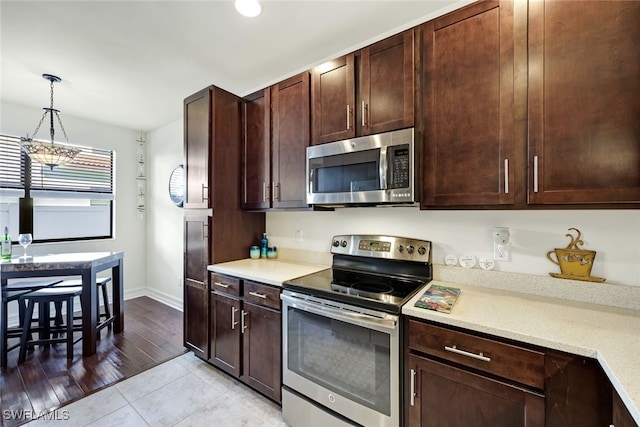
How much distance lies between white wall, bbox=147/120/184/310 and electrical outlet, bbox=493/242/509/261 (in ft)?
12.0

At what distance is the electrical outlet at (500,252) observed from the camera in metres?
1.64

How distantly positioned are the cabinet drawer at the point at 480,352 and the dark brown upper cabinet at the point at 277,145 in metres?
1.20

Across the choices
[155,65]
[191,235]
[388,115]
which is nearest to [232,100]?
[155,65]

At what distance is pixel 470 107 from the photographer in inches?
57.0

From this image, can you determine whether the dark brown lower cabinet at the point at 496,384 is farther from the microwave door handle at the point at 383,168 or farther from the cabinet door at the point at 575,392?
the microwave door handle at the point at 383,168

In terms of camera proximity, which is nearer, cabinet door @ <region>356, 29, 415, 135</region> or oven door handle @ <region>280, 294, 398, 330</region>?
oven door handle @ <region>280, 294, 398, 330</region>

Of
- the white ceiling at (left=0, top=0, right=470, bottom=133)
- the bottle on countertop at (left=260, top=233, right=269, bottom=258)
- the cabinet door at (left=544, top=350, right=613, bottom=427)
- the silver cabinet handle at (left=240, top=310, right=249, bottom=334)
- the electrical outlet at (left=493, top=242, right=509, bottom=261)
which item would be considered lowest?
Answer: the silver cabinet handle at (left=240, top=310, right=249, bottom=334)

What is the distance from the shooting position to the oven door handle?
1.37 metres

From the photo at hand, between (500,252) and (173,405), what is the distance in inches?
95.8

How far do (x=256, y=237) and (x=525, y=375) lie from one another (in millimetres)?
2243

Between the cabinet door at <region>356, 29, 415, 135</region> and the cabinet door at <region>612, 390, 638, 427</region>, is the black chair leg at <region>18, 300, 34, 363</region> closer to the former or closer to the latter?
the cabinet door at <region>356, 29, 415, 135</region>

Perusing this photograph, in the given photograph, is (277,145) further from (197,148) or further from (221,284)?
(221,284)

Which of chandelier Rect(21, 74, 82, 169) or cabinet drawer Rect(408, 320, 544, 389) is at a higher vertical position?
chandelier Rect(21, 74, 82, 169)

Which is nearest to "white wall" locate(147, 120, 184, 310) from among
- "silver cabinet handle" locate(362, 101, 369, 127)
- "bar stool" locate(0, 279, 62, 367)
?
"bar stool" locate(0, 279, 62, 367)
